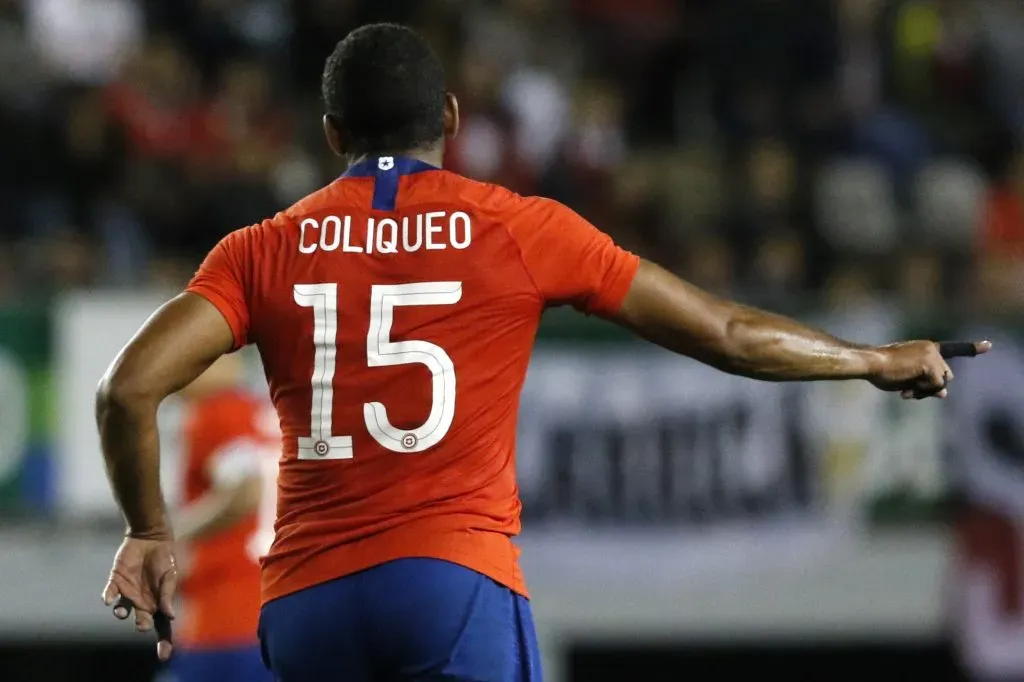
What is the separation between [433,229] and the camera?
3.32m

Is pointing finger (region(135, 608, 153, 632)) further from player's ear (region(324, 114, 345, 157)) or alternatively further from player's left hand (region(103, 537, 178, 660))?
player's ear (region(324, 114, 345, 157))

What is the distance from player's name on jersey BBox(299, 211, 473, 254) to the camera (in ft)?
10.8

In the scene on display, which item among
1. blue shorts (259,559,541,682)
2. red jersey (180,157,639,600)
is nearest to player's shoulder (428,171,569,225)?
red jersey (180,157,639,600)

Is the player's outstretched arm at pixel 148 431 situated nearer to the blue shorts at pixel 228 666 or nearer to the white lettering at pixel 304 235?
the white lettering at pixel 304 235

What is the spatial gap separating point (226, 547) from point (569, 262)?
2834mm

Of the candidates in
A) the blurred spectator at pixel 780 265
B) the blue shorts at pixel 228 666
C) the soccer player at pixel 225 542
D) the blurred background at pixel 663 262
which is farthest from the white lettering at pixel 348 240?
the blurred spectator at pixel 780 265

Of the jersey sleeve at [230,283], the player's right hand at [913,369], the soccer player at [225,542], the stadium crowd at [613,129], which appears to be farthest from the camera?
the stadium crowd at [613,129]

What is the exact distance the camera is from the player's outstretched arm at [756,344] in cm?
336

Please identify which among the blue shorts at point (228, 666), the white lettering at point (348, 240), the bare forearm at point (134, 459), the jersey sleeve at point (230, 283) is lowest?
the blue shorts at point (228, 666)

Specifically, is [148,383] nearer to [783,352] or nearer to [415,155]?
[415,155]

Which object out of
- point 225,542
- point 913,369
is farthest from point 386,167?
point 225,542

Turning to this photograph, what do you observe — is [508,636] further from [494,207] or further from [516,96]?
[516,96]

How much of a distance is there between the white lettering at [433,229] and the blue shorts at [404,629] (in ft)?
2.04

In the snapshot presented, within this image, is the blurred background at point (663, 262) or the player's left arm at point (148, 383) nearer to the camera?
the player's left arm at point (148, 383)
